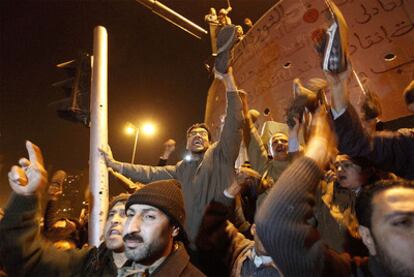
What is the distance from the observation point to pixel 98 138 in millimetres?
4449

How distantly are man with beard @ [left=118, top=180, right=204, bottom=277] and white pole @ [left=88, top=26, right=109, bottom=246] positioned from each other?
100 centimetres

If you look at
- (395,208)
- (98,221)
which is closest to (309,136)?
(395,208)

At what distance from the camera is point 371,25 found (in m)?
5.91

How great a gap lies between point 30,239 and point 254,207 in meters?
2.69

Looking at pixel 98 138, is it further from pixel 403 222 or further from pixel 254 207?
pixel 403 222

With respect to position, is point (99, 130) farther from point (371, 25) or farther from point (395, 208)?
point (371, 25)

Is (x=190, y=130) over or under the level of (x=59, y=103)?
under

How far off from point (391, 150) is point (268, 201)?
149 cm

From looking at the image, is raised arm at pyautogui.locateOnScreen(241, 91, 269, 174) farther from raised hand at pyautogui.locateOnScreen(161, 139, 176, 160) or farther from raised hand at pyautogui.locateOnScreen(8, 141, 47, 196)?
raised hand at pyautogui.locateOnScreen(8, 141, 47, 196)

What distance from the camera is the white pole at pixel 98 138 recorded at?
4008 mm

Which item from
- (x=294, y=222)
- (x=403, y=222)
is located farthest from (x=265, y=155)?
(x=294, y=222)

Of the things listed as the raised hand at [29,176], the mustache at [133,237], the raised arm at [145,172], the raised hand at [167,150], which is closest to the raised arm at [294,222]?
the mustache at [133,237]

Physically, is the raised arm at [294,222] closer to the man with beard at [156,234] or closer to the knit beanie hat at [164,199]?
the man with beard at [156,234]

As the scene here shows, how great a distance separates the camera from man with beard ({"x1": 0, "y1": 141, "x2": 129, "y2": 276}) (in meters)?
2.73
